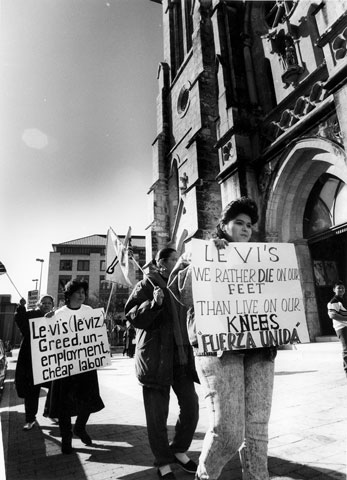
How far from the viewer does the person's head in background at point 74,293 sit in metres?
3.79

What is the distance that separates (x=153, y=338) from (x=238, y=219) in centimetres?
129

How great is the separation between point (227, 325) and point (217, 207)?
10.9 m

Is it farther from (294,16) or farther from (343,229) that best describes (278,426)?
(294,16)

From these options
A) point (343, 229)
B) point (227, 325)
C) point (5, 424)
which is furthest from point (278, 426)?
point (343, 229)

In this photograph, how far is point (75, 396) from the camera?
3410 mm

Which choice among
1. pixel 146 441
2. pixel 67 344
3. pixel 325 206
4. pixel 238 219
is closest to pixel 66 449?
pixel 146 441

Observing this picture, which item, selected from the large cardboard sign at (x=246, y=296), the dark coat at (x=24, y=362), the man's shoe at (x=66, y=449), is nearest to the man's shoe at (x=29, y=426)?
the dark coat at (x=24, y=362)

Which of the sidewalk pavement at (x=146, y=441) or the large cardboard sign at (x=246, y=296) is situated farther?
the sidewalk pavement at (x=146, y=441)

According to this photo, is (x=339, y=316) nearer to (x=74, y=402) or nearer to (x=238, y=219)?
(x=238, y=219)

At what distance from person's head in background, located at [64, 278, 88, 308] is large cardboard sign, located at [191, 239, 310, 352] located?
229 centimetres

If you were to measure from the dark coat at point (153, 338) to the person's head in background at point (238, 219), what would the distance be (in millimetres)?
843

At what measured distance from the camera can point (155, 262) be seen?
10.1 feet

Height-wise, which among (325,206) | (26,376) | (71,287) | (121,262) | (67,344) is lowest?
(26,376)

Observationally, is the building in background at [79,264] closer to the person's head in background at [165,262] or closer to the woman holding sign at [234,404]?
the person's head in background at [165,262]
